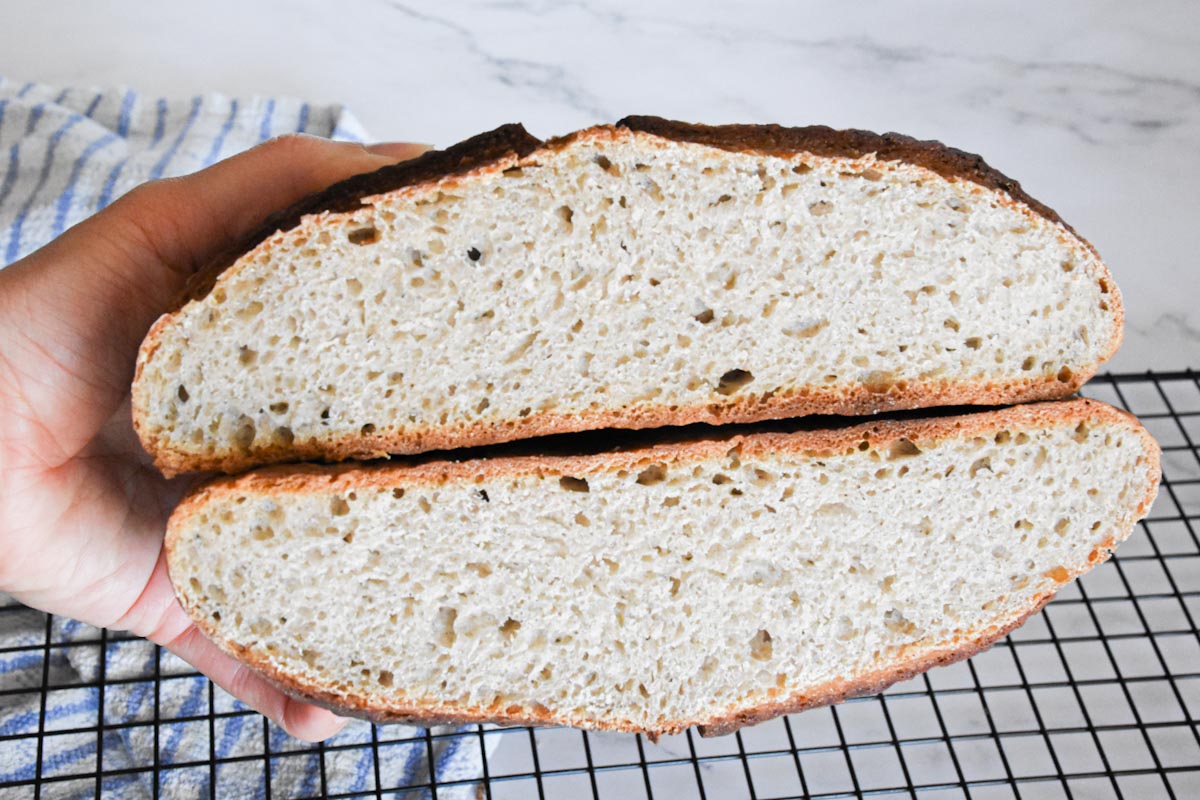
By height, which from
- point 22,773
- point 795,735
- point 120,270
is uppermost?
point 120,270

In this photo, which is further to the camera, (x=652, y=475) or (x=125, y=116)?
(x=125, y=116)

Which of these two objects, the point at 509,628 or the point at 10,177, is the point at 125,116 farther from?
the point at 509,628

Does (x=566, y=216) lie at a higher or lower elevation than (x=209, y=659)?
higher

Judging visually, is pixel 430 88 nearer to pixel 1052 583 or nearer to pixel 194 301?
pixel 194 301

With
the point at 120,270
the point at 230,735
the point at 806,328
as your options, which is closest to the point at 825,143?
the point at 806,328

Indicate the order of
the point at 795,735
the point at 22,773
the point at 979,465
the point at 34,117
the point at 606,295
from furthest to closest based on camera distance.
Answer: the point at 34,117
the point at 795,735
the point at 22,773
the point at 979,465
the point at 606,295
